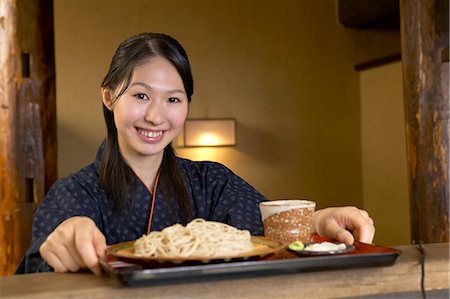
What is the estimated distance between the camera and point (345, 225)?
1.35 meters

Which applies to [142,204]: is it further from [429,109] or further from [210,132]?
[210,132]

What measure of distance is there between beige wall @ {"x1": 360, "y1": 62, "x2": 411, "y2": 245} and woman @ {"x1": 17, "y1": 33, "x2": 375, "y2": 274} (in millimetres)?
3664

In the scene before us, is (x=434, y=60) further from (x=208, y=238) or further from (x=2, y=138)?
(x=208, y=238)

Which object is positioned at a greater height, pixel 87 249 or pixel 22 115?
pixel 22 115

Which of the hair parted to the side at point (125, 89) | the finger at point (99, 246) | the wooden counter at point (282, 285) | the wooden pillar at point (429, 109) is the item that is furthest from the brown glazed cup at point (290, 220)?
the wooden pillar at point (429, 109)

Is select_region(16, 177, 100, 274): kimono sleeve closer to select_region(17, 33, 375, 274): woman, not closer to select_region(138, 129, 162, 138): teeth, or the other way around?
select_region(17, 33, 375, 274): woman

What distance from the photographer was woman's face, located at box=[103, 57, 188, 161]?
1.55m

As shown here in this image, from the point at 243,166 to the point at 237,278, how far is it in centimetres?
437

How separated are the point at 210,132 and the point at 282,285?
4162 millimetres

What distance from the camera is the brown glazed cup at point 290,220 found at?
1192 mm

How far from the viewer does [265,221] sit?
4.04ft

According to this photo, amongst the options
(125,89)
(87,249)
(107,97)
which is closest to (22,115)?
(107,97)

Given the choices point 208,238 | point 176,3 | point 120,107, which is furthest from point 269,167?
point 208,238

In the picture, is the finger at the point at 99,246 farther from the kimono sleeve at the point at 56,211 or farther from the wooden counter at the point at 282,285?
the kimono sleeve at the point at 56,211
